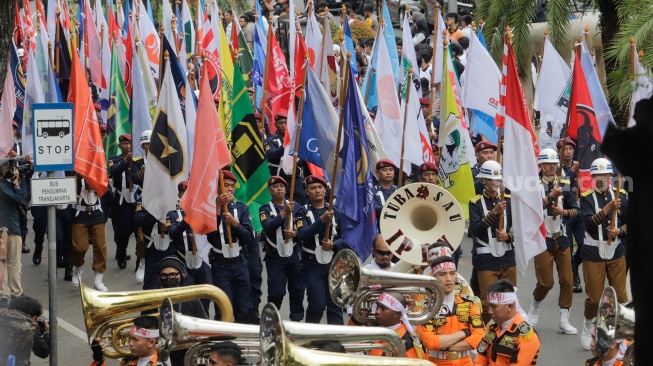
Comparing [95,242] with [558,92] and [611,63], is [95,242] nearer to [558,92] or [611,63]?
[558,92]

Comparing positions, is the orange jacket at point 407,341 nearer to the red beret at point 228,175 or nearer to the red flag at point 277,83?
the red beret at point 228,175

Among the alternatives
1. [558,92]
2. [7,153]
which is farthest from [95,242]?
[558,92]

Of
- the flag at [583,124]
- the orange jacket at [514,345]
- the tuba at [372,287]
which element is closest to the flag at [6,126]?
the tuba at [372,287]

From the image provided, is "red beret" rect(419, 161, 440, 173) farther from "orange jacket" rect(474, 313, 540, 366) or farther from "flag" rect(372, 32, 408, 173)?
"orange jacket" rect(474, 313, 540, 366)

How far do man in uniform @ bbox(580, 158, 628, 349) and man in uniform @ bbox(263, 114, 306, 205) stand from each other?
418 centimetres

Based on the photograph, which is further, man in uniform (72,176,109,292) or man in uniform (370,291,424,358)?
man in uniform (72,176,109,292)

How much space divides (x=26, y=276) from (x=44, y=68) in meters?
2.96

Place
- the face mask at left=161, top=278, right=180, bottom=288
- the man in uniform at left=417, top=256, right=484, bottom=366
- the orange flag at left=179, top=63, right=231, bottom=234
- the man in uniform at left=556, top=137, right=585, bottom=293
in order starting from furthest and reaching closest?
the man in uniform at left=556, top=137, right=585, bottom=293
the orange flag at left=179, top=63, right=231, bottom=234
the face mask at left=161, top=278, right=180, bottom=288
the man in uniform at left=417, top=256, right=484, bottom=366

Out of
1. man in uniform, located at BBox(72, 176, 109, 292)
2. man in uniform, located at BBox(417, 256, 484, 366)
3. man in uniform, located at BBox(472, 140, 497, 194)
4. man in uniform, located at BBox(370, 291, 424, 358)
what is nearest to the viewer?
man in uniform, located at BBox(370, 291, 424, 358)

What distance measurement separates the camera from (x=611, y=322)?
639cm

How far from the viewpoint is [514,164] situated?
35.2 feet

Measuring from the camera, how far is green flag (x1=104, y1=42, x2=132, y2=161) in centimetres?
1419

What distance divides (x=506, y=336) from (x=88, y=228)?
7449 millimetres

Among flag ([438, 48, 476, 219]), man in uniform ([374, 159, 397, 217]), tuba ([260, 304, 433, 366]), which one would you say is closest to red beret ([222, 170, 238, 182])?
man in uniform ([374, 159, 397, 217])
